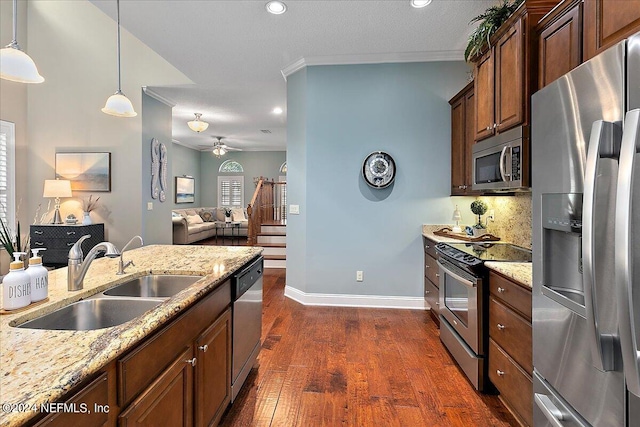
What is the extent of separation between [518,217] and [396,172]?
146cm

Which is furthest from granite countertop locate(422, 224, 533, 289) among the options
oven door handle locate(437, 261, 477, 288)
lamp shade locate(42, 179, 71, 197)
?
lamp shade locate(42, 179, 71, 197)

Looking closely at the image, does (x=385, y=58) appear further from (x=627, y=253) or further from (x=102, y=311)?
(x=102, y=311)

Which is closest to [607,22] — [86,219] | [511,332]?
[511,332]

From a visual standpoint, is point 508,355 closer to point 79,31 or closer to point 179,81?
point 179,81

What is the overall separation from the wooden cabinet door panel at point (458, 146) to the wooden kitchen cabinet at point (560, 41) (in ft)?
4.81

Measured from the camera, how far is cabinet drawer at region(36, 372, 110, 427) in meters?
0.74

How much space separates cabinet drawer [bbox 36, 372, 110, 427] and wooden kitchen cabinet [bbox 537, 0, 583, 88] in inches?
96.0

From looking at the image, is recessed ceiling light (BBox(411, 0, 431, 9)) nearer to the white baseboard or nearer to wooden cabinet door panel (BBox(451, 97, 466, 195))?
wooden cabinet door panel (BBox(451, 97, 466, 195))

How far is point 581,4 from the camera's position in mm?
1682

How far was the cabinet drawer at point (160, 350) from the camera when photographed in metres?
0.99

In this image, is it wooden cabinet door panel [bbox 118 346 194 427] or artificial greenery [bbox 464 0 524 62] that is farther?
artificial greenery [bbox 464 0 524 62]

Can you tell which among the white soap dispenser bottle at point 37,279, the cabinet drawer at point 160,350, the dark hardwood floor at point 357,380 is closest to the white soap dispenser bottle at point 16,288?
the white soap dispenser bottle at point 37,279

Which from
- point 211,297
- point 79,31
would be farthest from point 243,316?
point 79,31

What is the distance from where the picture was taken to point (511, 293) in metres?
1.90
